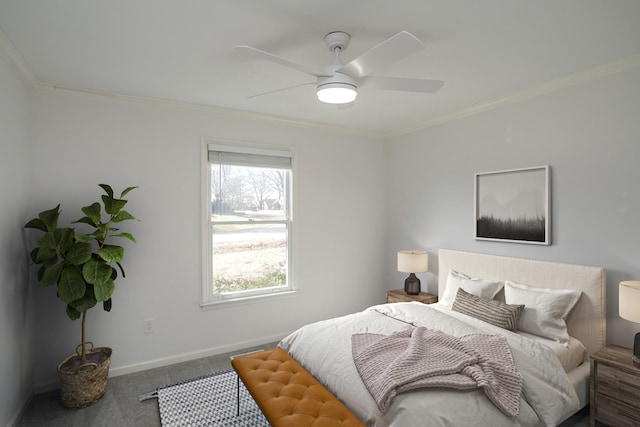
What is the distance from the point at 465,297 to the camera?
3.11m

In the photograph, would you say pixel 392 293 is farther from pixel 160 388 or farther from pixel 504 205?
pixel 160 388

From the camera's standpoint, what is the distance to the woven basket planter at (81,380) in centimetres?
257

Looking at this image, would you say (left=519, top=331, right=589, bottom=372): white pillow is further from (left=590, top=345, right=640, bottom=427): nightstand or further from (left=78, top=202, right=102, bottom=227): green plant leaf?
(left=78, top=202, right=102, bottom=227): green plant leaf

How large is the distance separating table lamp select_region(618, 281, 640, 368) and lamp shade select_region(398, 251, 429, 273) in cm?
184

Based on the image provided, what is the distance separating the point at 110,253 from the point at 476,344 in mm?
2707

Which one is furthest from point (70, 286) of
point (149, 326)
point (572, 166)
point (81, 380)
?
point (572, 166)

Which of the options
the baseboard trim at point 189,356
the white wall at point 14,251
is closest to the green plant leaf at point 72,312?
the white wall at point 14,251

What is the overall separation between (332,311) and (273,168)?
1928 millimetres

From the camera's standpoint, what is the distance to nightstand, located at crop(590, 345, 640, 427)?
2148 mm

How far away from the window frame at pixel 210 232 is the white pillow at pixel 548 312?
2.34 m

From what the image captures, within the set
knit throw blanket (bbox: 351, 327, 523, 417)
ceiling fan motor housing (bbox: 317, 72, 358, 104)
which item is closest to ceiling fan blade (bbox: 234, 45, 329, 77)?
ceiling fan motor housing (bbox: 317, 72, 358, 104)

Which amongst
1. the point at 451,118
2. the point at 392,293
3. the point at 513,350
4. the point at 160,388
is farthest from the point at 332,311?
the point at 451,118

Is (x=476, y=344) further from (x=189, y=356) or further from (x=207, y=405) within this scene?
(x=189, y=356)

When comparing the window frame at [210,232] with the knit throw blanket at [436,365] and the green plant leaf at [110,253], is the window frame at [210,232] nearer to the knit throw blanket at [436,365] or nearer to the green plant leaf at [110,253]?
the green plant leaf at [110,253]
